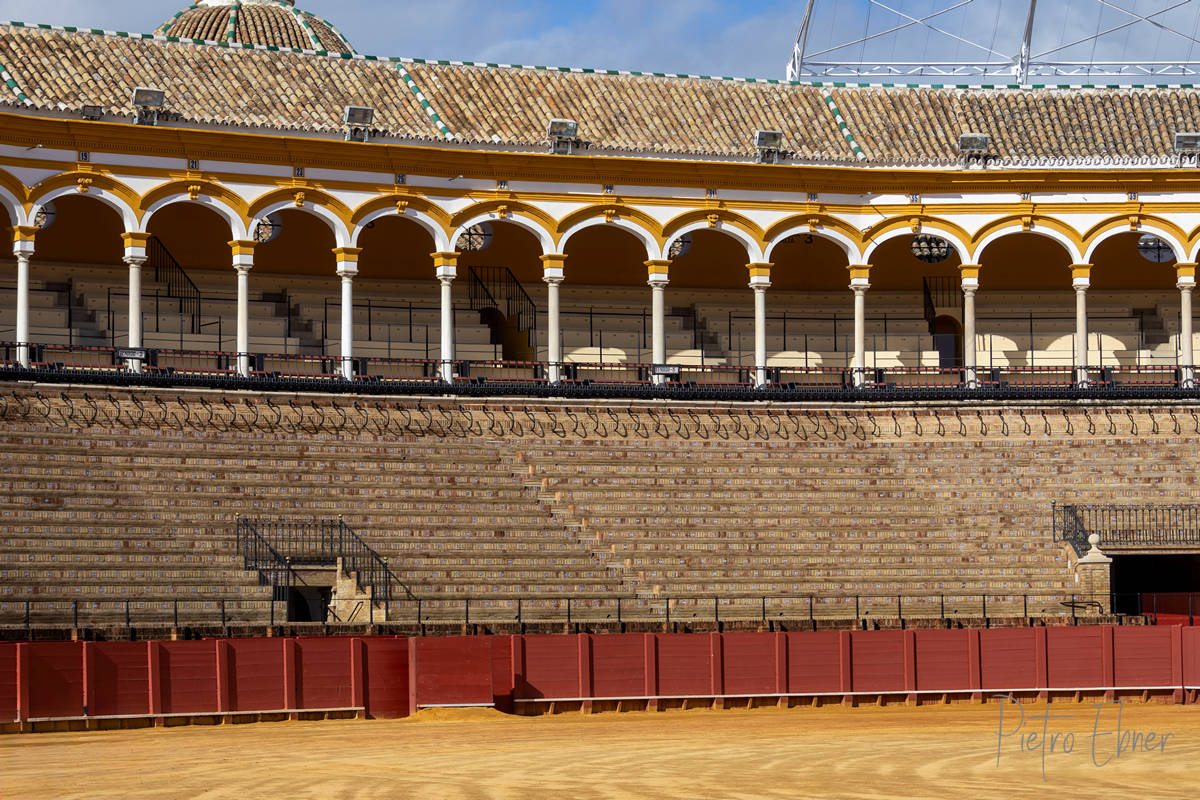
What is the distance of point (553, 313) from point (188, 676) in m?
16.2

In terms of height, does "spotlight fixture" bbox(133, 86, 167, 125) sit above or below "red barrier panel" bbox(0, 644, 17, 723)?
above

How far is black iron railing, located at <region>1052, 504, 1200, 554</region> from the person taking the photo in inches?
1431

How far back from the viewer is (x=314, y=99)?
1654 inches

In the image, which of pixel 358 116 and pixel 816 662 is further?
pixel 358 116

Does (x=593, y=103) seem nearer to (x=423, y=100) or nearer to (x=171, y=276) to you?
(x=423, y=100)

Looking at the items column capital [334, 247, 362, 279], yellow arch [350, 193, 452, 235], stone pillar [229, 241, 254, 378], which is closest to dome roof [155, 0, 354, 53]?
yellow arch [350, 193, 452, 235]

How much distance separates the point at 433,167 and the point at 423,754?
64.2 feet

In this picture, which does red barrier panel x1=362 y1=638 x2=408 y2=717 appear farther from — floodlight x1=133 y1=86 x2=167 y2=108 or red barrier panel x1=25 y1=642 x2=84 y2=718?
floodlight x1=133 y1=86 x2=167 y2=108

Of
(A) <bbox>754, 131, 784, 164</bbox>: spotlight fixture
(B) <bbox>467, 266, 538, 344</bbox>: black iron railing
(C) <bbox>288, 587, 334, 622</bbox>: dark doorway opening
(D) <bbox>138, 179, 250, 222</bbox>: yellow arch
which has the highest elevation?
(A) <bbox>754, 131, 784, 164</bbox>: spotlight fixture

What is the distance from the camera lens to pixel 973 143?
43.5m

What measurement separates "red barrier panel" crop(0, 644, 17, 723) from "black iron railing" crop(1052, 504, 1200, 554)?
19.6m

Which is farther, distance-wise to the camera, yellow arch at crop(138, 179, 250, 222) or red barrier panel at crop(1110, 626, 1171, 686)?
yellow arch at crop(138, 179, 250, 222)

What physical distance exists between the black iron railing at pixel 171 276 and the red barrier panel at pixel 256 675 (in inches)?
622

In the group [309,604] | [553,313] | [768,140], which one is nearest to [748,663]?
[309,604]
